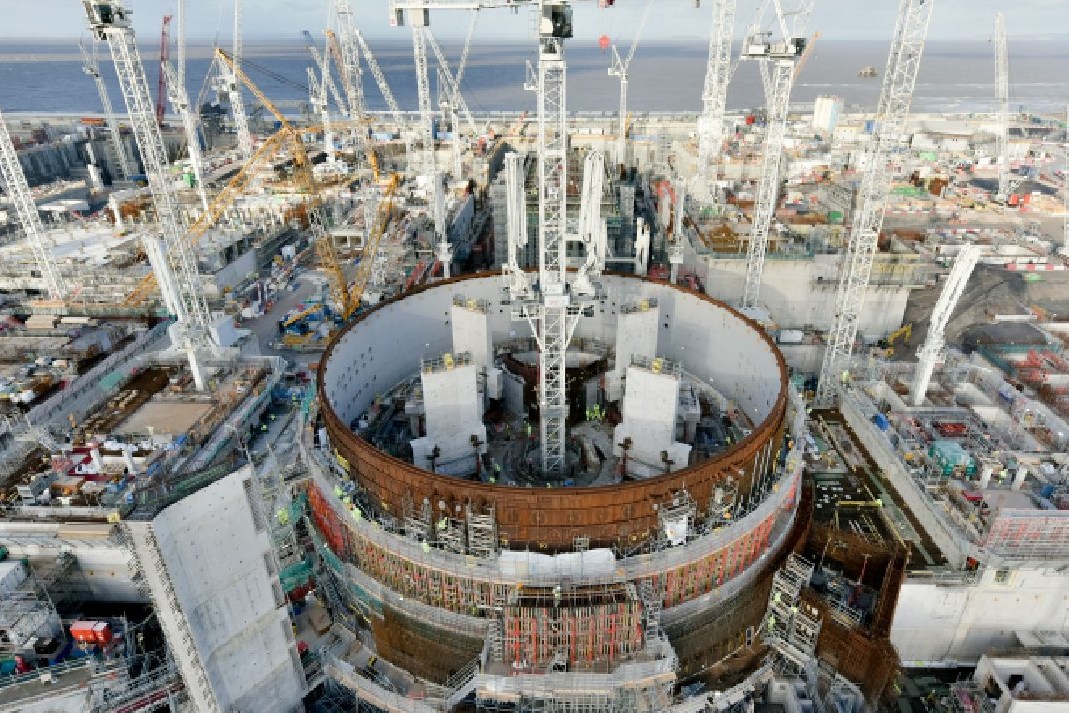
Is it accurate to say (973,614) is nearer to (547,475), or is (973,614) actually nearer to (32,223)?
(547,475)

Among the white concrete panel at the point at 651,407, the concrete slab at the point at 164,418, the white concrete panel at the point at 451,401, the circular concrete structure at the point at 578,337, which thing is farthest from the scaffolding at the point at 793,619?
the concrete slab at the point at 164,418

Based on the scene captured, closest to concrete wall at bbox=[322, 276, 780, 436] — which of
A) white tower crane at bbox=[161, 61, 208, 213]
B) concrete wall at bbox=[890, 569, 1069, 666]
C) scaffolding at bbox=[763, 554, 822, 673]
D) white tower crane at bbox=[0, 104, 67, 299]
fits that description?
scaffolding at bbox=[763, 554, 822, 673]

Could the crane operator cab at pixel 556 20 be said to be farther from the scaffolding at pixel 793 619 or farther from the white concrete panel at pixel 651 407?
the scaffolding at pixel 793 619

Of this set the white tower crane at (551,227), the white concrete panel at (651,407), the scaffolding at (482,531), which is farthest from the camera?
the white concrete panel at (651,407)

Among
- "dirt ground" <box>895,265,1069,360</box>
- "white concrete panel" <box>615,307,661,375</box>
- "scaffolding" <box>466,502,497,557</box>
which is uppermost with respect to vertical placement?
"white concrete panel" <box>615,307,661,375</box>

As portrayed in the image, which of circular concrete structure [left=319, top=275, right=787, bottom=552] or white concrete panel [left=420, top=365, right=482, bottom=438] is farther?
white concrete panel [left=420, top=365, right=482, bottom=438]

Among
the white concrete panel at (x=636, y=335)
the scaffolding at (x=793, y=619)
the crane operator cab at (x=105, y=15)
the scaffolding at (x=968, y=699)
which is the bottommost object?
the scaffolding at (x=968, y=699)

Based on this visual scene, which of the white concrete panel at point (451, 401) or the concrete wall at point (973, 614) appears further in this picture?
the white concrete panel at point (451, 401)

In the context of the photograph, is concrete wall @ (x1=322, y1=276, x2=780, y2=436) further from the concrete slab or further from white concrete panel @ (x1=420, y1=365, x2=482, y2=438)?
the concrete slab
